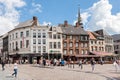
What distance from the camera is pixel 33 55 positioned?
74625 millimetres

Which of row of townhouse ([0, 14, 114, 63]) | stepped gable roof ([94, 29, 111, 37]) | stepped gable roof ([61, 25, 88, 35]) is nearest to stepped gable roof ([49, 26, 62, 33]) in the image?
row of townhouse ([0, 14, 114, 63])

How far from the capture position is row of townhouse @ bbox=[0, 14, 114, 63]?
75.5 meters

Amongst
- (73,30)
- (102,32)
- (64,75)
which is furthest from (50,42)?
(64,75)

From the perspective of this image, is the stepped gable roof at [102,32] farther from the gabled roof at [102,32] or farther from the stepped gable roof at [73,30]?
the stepped gable roof at [73,30]

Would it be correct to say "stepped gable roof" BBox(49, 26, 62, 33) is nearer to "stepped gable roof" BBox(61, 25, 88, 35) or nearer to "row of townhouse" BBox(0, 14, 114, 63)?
"row of townhouse" BBox(0, 14, 114, 63)

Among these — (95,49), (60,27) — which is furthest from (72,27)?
(95,49)

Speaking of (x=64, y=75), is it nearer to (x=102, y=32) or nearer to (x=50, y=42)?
(x=50, y=42)

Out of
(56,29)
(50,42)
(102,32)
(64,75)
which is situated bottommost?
(64,75)

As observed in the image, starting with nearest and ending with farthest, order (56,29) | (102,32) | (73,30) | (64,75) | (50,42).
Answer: (64,75) < (50,42) < (56,29) < (73,30) < (102,32)

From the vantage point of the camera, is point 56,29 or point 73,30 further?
point 73,30

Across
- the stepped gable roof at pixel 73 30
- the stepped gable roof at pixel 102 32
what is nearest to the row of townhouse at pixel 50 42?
the stepped gable roof at pixel 73 30

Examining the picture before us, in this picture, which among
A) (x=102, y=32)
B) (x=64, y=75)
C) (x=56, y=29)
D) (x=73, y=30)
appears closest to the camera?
(x=64, y=75)

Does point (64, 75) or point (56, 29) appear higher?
point (56, 29)

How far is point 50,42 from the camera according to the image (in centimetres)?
7725
